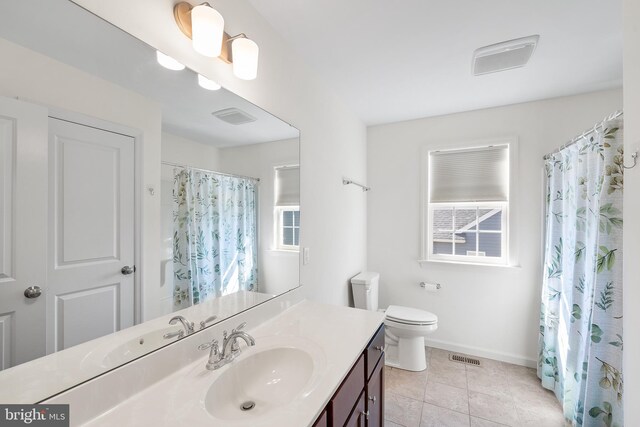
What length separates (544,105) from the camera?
237 centimetres

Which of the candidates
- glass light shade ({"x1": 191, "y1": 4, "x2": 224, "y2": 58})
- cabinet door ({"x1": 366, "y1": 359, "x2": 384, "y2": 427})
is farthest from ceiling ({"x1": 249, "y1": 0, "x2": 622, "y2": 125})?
cabinet door ({"x1": 366, "y1": 359, "x2": 384, "y2": 427})

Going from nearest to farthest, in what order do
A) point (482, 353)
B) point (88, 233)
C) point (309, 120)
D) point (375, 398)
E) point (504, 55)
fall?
point (88, 233), point (375, 398), point (504, 55), point (309, 120), point (482, 353)

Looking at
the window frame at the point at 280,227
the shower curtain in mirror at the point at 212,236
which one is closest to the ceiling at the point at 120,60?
the shower curtain in mirror at the point at 212,236

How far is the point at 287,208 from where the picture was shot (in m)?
1.64

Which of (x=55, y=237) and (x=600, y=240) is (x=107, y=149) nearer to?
(x=55, y=237)

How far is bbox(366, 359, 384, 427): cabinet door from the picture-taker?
1235 mm

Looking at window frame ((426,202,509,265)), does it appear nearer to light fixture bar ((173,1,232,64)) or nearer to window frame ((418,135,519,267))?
window frame ((418,135,519,267))

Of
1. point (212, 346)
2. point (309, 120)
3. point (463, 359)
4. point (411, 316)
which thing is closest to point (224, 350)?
point (212, 346)

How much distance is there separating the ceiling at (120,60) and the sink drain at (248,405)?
102cm

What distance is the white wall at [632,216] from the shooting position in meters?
1.04

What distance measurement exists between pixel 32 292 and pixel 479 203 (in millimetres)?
2973

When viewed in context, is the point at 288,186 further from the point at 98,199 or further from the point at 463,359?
the point at 463,359

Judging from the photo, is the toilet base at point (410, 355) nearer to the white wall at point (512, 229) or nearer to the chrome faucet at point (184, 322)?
the white wall at point (512, 229)

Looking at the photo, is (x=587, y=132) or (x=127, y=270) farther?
(x=587, y=132)
